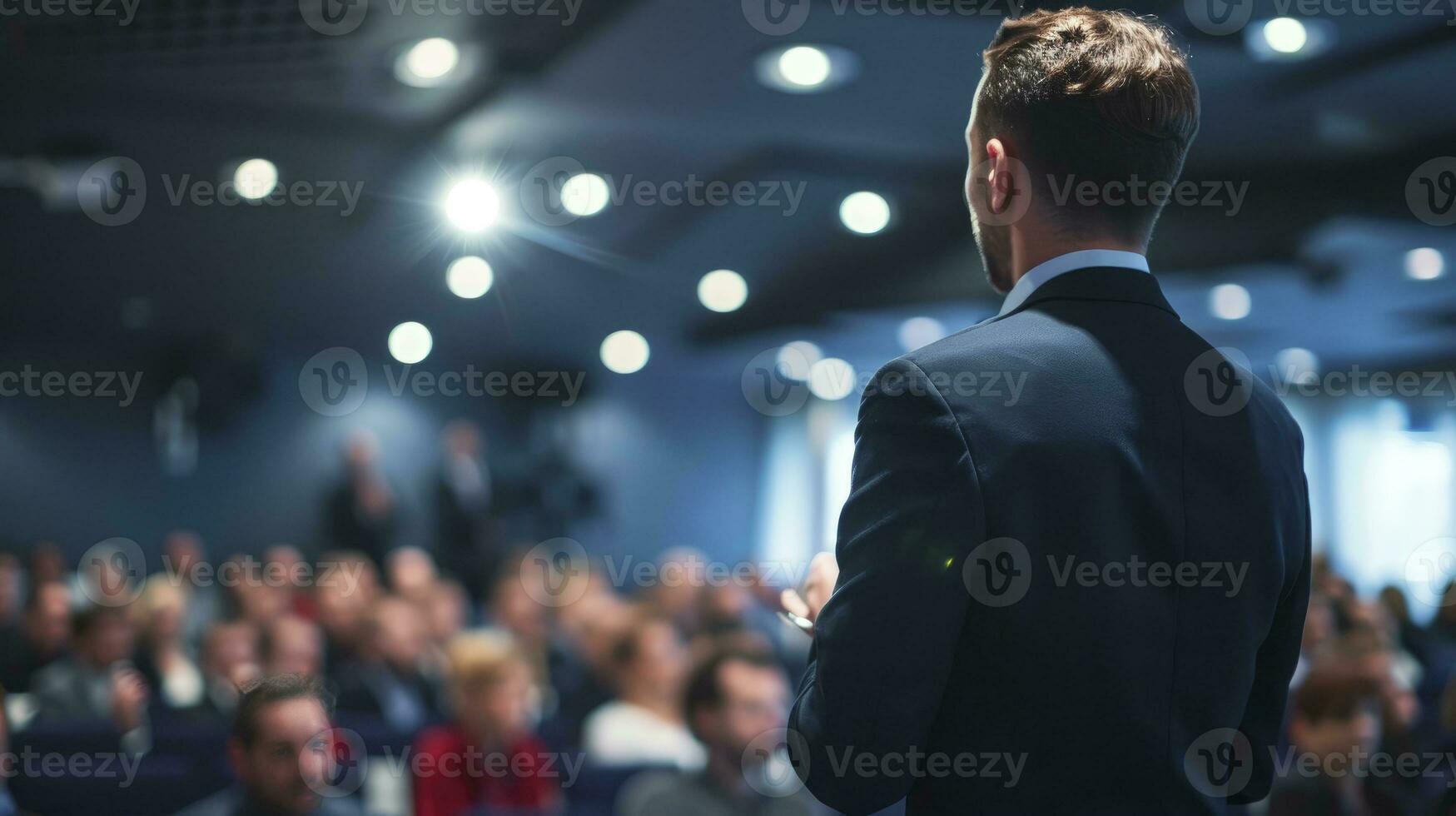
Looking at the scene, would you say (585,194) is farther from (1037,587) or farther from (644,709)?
(1037,587)

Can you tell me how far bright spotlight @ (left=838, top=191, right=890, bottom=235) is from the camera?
612 cm

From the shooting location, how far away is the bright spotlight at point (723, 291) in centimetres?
774

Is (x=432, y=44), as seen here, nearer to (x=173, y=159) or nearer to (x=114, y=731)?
(x=173, y=159)

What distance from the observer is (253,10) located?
361 centimetres

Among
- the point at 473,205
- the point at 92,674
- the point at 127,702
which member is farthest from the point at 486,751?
the point at 473,205

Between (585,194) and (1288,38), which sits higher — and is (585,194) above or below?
above

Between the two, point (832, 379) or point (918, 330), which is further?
point (832, 379)

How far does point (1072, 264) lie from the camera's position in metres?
0.92

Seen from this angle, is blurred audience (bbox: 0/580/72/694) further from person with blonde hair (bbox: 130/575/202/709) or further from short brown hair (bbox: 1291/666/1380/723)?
short brown hair (bbox: 1291/666/1380/723)

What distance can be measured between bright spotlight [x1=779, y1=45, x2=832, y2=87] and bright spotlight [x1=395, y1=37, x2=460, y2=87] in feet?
3.75

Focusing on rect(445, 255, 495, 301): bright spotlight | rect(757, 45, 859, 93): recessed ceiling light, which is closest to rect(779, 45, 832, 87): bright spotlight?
rect(757, 45, 859, 93): recessed ceiling light

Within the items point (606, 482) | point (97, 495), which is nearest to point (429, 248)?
point (97, 495)

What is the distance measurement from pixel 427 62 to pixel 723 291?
409 centimetres

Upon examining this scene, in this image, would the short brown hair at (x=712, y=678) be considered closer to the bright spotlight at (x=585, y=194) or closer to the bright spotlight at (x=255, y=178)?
the bright spotlight at (x=585, y=194)
